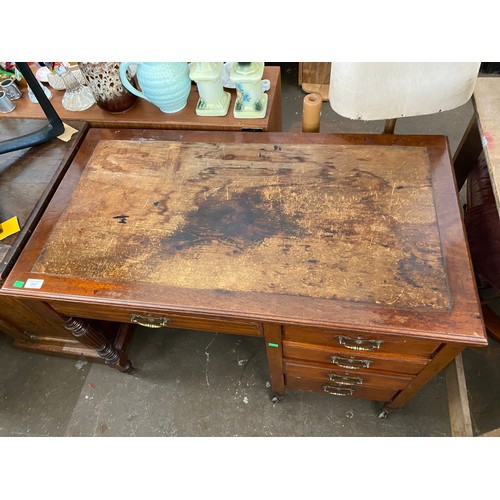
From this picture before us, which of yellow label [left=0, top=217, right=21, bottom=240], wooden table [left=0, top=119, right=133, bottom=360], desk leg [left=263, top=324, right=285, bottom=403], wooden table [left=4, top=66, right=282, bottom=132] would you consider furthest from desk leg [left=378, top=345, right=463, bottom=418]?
yellow label [left=0, top=217, right=21, bottom=240]

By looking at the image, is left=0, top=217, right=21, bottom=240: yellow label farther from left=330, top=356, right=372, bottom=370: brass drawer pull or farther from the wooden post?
the wooden post

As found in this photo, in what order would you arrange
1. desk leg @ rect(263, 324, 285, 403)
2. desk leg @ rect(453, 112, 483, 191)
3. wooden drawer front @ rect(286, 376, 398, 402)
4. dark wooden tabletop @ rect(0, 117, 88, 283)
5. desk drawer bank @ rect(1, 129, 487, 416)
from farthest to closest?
desk leg @ rect(453, 112, 483, 191) < wooden drawer front @ rect(286, 376, 398, 402) < dark wooden tabletop @ rect(0, 117, 88, 283) < desk leg @ rect(263, 324, 285, 403) < desk drawer bank @ rect(1, 129, 487, 416)

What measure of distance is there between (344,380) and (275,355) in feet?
0.83

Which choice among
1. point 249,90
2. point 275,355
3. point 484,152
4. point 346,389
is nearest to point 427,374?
point 346,389

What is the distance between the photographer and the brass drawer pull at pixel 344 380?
3.76ft

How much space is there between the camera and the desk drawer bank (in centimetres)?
86

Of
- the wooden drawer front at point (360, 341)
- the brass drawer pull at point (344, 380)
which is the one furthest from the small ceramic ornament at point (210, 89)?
the brass drawer pull at point (344, 380)

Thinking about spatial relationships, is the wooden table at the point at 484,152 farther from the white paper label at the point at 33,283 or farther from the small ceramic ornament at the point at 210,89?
the white paper label at the point at 33,283

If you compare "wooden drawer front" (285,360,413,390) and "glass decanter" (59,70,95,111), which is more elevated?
"glass decanter" (59,70,95,111)

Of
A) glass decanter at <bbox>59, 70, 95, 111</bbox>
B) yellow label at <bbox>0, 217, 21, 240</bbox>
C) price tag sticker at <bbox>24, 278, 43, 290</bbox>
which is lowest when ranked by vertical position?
price tag sticker at <bbox>24, 278, 43, 290</bbox>

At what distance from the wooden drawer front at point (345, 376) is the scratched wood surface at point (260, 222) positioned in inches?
13.8

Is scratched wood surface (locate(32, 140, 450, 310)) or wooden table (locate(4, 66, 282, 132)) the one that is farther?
wooden table (locate(4, 66, 282, 132))

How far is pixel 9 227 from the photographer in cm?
110

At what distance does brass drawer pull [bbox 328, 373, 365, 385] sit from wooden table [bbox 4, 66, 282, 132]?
809 mm
